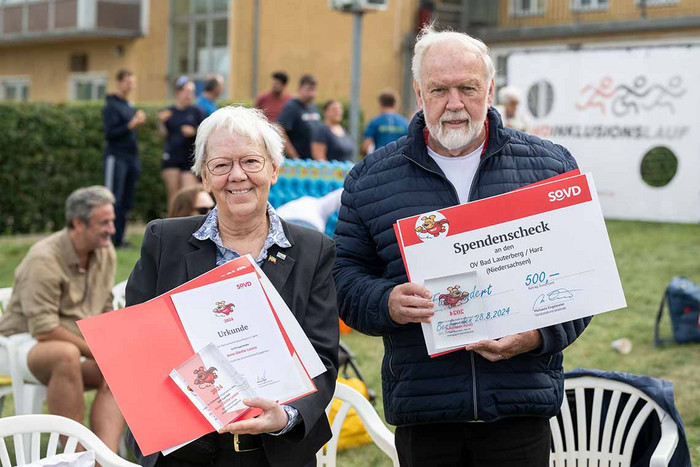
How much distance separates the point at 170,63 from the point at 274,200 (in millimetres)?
19740

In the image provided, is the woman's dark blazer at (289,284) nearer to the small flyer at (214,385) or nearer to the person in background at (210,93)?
the small flyer at (214,385)

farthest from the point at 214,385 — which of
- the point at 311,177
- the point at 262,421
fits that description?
the point at 311,177

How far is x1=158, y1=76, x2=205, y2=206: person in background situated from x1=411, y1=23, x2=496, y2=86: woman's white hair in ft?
28.5

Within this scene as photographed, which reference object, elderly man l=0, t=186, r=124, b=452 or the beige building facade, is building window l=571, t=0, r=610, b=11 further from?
elderly man l=0, t=186, r=124, b=452

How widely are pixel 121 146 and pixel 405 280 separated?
9.40 metres

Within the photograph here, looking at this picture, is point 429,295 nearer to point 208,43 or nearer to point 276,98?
point 276,98

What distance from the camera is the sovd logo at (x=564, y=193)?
2803 mm

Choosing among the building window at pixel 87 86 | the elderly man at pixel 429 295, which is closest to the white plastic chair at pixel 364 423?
the elderly man at pixel 429 295

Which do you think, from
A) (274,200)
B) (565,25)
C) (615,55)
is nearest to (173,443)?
(274,200)

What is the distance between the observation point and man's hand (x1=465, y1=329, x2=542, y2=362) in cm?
279

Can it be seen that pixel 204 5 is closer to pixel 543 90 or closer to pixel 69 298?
pixel 543 90

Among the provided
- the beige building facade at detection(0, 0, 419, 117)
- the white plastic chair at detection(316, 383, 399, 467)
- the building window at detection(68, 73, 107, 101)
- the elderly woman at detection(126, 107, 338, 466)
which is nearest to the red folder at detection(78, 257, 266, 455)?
the elderly woman at detection(126, 107, 338, 466)

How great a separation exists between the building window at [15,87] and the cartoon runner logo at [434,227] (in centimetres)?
3043

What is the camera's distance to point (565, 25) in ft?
85.2
